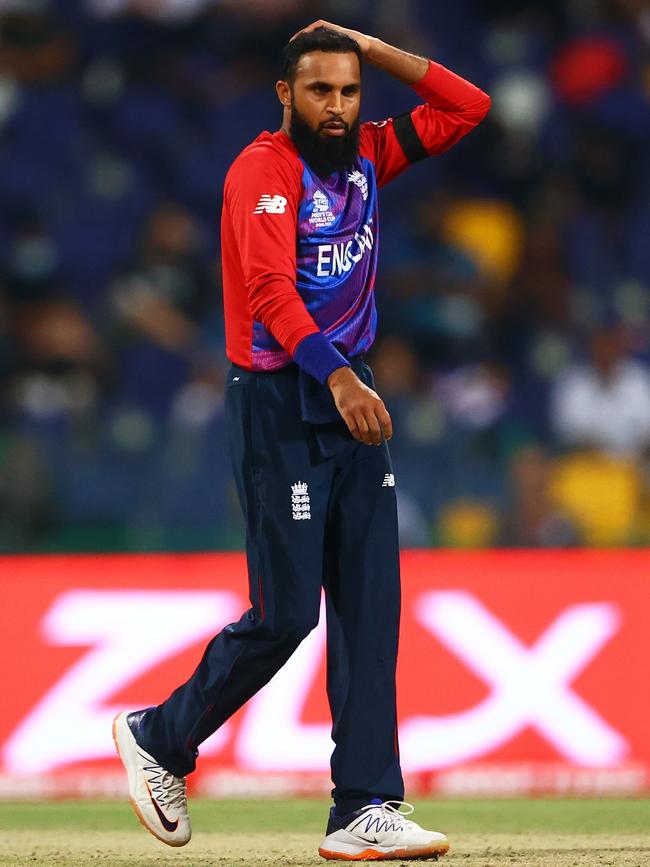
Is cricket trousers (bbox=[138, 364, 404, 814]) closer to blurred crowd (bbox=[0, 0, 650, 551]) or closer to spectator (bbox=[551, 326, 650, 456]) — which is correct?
blurred crowd (bbox=[0, 0, 650, 551])

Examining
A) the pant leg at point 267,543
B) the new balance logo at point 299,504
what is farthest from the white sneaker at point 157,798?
the new balance logo at point 299,504

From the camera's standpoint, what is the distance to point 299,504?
4.09 meters

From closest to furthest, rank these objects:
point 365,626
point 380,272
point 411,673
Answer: point 365,626 < point 411,673 < point 380,272

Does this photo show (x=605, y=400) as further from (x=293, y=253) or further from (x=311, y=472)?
(x=293, y=253)

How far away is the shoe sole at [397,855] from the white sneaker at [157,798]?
1.40 feet

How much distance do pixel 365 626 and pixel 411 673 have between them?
2.06 metres

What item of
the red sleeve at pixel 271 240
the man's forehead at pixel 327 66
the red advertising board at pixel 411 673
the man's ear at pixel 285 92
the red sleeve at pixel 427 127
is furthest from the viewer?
the red advertising board at pixel 411 673

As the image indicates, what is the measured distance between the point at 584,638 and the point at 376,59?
2.82 m

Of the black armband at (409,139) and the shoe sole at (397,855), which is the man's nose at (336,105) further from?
the shoe sole at (397,855)

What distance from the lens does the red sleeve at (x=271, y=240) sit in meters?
3.95

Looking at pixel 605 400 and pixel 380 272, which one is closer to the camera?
pixel 605 400

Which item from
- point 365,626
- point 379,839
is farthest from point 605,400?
point 379,839

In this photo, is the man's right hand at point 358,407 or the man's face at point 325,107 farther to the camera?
the man's face at point 325,107

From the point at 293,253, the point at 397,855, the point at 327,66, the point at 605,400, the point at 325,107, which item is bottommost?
the point at 397,855
